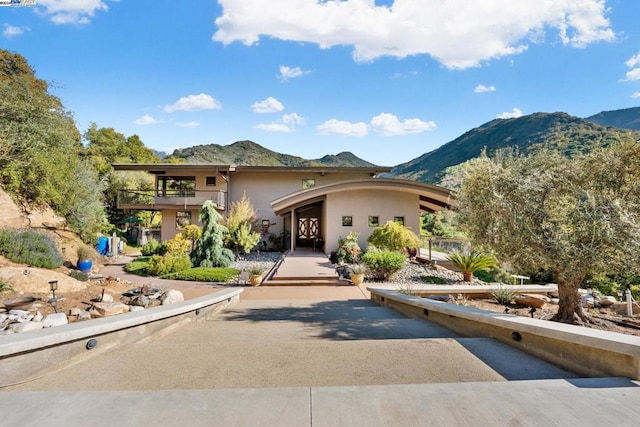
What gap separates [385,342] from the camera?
13.1 feet

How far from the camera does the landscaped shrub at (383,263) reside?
41.7ft

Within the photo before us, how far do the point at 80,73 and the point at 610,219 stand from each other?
83.3 feet

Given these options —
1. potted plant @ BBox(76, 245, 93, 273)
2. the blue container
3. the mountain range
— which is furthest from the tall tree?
the mountain range

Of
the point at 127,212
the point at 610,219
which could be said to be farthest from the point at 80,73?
the point at 610,219

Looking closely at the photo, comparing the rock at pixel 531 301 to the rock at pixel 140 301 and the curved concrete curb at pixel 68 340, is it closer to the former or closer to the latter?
the curved concrete curb at pixel 68 340

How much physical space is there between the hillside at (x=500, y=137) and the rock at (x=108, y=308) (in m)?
48.1

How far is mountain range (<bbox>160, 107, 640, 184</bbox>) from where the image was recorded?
184ft

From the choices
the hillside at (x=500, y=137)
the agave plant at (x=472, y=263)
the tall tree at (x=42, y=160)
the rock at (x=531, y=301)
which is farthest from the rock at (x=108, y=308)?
the hillside at (x=500, y=137)

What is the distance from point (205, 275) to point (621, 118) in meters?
103

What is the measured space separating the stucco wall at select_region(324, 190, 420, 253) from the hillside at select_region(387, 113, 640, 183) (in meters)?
32.9

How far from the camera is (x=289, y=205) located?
18.0 meters

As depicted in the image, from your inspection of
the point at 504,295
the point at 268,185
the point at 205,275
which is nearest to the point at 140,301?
the point at 205,275

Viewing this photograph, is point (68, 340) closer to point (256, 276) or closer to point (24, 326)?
point (24, 326)

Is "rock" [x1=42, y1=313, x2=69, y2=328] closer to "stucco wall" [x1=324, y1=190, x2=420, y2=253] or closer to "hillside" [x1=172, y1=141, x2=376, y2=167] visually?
"stucco wall" [x1=324, y1=190, x2=420, y2=253]
